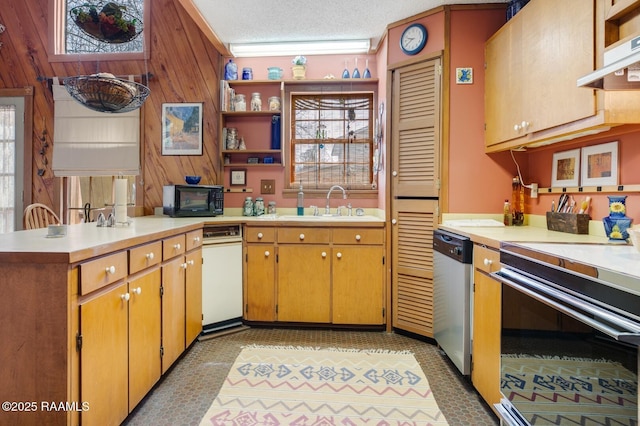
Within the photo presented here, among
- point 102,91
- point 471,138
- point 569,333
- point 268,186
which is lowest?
point 569,333

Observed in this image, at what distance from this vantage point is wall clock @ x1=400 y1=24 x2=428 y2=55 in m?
2.69

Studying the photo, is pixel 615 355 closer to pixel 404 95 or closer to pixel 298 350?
pixel 298 350

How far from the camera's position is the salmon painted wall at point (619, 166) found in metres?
1.69

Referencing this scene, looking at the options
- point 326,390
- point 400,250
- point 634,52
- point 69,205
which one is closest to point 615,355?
point 634,52

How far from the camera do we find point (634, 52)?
1.18m

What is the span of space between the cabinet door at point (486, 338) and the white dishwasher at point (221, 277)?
6.38 ft

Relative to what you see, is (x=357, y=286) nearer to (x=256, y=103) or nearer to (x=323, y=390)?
(x=323, y=390)

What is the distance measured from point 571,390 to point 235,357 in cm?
204

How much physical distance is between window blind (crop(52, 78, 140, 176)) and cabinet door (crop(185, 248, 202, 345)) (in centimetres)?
168

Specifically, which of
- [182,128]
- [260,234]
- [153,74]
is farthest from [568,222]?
[153,74]

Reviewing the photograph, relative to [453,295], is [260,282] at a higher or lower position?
lower

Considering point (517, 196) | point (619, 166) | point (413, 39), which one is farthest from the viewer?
point (413, 39)

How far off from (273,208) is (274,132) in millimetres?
805

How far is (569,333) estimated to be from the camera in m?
1.20
